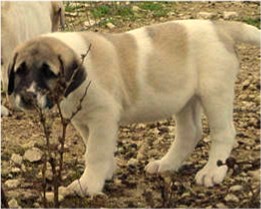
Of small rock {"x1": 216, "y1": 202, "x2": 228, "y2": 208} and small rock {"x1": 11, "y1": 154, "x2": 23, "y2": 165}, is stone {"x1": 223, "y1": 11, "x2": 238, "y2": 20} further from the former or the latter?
small rock {"x1": 216, "y1": 202, "x2": 228, "y2": 208}

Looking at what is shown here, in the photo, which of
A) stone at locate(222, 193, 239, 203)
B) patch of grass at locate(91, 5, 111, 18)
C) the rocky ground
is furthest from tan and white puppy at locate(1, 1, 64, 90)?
patch of grass at locate(91, 5, 111, 18)

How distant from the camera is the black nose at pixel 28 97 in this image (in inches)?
169

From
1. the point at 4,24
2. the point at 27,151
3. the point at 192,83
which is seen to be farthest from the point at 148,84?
the point at 4,24

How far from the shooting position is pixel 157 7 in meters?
10.5

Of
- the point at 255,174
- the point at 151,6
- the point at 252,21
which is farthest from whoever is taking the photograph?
the point at 151,6

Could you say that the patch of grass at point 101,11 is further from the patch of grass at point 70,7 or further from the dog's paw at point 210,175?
the dog's paw at point 210,175

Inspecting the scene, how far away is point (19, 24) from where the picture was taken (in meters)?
6.39

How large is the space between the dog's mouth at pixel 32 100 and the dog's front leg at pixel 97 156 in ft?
1.24

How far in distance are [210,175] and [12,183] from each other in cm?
125

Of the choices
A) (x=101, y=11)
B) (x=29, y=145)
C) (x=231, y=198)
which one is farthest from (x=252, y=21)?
(x=231, y=198)

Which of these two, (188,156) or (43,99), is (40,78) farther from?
(188,156)

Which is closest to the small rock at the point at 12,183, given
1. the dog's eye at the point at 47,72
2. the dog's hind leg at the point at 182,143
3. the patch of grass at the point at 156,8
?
the dog's hind leg at the point at 182,143

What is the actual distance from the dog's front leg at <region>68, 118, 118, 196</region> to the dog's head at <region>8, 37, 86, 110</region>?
11.5 inches

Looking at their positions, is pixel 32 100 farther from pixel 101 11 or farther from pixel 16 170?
pixel 101 11
